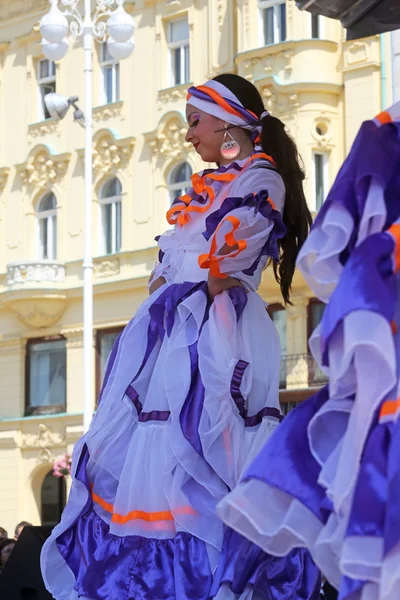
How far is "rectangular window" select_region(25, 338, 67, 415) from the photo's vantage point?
24.3 m

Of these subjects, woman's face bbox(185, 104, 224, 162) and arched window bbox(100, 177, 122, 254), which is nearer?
woman's face bbox(185, 104, 224, 162)

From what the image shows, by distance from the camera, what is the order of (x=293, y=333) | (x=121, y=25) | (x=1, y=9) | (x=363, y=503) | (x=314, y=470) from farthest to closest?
1. (x=1, y=9)
2. (x=293, y=333)
3. (x=121, y=25)
4. (x=314, y=470)
5. (x=363, y=503)

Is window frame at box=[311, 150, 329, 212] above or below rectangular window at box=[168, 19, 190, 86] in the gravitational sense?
below

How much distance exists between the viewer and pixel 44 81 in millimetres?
25500

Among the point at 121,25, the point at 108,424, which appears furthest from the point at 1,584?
the point at 121,25

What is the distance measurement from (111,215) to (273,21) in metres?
5.05

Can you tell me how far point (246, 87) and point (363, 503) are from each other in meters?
2.42

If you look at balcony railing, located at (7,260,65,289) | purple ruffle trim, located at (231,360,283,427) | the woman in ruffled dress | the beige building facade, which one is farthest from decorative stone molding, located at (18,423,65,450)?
purple ruffle trim, located at (231,360,283,427)

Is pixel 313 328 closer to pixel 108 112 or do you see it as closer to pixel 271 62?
pixel 271 62

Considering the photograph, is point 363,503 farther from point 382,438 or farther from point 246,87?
point 246,87

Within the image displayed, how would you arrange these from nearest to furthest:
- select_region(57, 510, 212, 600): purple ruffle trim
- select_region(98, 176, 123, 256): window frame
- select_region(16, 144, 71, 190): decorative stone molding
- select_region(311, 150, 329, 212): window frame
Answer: select_region(57, 510, 212, 600): purple ruffle trim < select_region(311, 150, 329, 212): window frame < select_region(98, 176, 123, 256): window frame < select_region(16, 144, 71, 190): decorative stone molding

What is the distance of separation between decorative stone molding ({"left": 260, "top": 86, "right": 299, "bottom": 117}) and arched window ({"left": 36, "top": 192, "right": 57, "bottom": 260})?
5.64 meters

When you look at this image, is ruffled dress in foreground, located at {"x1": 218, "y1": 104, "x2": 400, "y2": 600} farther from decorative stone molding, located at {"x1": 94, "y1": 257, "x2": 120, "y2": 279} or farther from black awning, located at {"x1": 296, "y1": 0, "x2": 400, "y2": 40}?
decorative stone molding, located at {"x1": 94, "y1": 257, "x2": 120, "y2": 279}

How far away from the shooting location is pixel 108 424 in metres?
4.07
